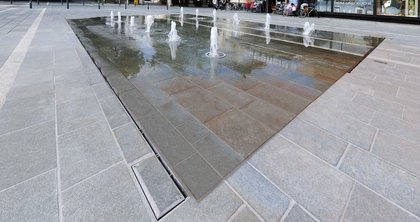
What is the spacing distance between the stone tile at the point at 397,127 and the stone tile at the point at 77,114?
4230 millimetres

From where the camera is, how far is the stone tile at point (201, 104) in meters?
3.42

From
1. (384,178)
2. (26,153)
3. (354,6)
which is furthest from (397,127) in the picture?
(354,6)

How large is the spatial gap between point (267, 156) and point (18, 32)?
12737 millimetres

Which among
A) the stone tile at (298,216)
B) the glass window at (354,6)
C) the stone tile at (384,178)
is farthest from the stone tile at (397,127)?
the glass window at (354,6)

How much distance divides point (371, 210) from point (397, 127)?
6.46 feet

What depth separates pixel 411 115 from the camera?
3.54 m

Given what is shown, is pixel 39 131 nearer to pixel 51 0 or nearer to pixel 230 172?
pixel 230 172

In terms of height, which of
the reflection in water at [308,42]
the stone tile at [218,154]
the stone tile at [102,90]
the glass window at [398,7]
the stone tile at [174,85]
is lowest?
the stone tile at [218,154]

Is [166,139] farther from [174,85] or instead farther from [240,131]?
[174,85]

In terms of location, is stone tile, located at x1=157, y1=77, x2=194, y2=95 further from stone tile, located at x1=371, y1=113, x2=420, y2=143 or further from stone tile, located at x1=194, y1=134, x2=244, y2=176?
stone tile, located at x1=371, y1=113, x2=420, y2=143

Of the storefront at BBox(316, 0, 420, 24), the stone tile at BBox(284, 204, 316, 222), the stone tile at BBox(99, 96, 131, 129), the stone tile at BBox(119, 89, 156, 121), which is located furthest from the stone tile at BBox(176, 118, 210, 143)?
the storefront at BBox(316, 0, 420, 24)

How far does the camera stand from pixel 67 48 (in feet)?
23.4

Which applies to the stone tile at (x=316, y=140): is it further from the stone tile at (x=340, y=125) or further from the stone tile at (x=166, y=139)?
the stone tile at (x=166, y=139)

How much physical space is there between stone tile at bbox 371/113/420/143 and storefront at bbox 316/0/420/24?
17469 millimetres
